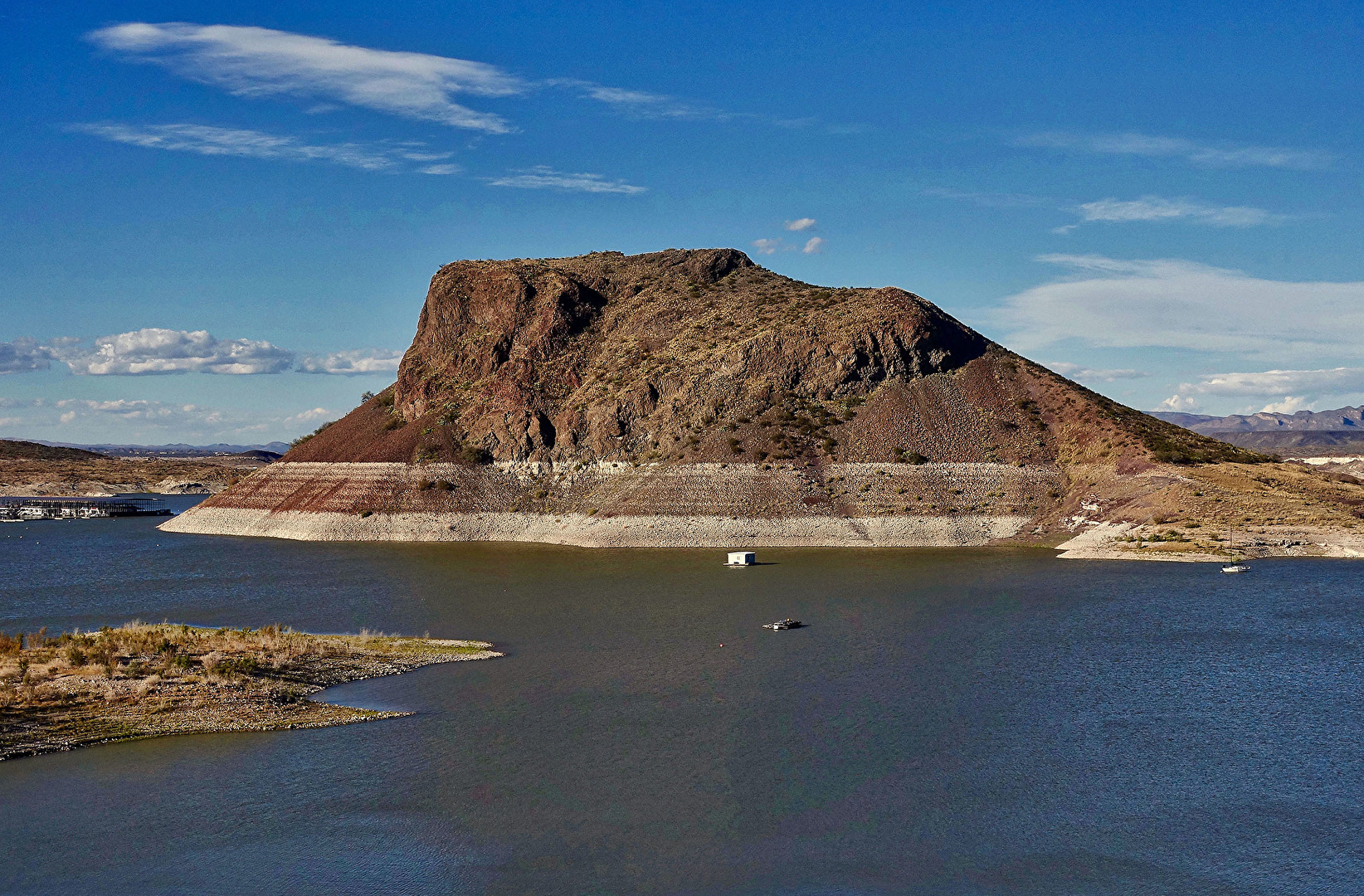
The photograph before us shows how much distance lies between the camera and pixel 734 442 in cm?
9525

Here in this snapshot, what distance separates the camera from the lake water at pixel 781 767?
2281cm

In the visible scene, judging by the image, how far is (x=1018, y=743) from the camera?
31453mm

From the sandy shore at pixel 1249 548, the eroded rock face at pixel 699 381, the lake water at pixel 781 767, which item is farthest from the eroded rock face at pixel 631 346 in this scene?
the lake water at pixel 781 767

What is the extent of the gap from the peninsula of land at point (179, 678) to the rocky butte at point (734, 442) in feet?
144

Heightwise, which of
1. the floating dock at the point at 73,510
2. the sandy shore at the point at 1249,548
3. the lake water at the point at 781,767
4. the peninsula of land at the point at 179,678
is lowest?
the lake water at the point at 781,767

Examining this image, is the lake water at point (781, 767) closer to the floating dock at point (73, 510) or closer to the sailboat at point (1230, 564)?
the sailboat at point (1230, 564)

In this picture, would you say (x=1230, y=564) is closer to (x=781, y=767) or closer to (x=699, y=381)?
(x=781, y=767)

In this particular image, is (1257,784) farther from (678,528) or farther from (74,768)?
(678,528)

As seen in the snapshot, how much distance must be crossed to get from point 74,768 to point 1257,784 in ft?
105

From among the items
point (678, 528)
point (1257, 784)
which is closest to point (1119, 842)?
point (1257, 784)

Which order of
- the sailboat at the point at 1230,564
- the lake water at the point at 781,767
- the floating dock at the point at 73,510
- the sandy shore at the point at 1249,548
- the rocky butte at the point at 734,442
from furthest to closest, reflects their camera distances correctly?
the floating dock at the point at 73,510
the rocky butte at the point at 734,442
the sandy shore at the point at 1249,548
the sailboat at the point at 1230,564
the lake water at the point at 781,767

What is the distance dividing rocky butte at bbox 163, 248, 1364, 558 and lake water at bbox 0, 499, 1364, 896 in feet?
88.9

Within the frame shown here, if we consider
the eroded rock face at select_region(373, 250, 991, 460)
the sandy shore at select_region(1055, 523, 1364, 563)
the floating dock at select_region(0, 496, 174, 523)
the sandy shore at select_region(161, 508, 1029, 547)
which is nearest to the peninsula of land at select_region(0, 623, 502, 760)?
the sandy shore at select_region(161, 508, 1029, 547)

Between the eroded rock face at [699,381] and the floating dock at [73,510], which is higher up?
the eroded rock face at [699,381]
